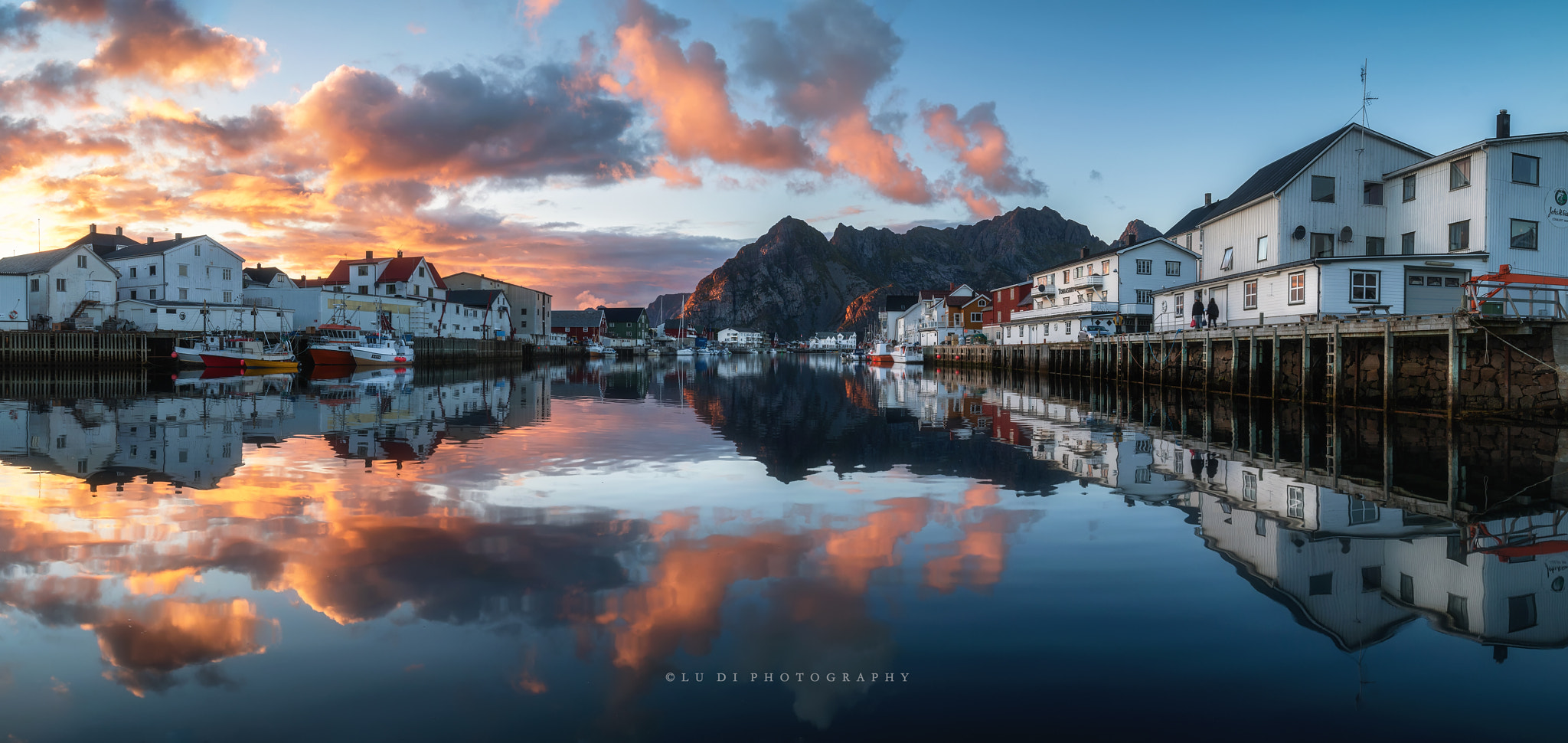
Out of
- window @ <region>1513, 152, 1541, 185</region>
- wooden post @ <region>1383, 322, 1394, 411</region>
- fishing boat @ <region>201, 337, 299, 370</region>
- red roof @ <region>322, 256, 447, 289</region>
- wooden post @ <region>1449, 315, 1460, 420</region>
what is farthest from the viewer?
red roof @ <region>322, 256, 447, 289</region>

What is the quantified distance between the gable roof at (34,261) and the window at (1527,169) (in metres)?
82.5

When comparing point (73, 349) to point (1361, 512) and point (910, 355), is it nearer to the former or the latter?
point (1361, 512)

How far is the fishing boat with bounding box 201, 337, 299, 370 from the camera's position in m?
54.6

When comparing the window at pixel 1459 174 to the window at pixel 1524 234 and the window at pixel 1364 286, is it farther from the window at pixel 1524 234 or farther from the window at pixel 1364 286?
the window at pixel 1364 286

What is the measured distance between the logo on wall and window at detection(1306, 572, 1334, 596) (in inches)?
1364

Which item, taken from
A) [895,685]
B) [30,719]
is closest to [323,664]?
[30,719]

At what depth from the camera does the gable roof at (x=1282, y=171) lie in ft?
123

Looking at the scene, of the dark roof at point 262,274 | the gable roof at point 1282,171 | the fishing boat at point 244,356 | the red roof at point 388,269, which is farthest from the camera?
the red roof at point 388,269

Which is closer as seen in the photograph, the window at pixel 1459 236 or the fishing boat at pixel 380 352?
the window at pixel 1459 236

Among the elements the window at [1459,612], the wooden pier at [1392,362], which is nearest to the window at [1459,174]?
the wooden pier at [1392,362]

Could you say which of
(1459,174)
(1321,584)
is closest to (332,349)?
(1321,584)

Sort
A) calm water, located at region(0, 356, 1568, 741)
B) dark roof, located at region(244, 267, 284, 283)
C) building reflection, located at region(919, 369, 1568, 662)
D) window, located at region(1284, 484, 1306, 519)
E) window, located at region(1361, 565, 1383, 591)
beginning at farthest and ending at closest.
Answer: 1. dark roof, located at region(244, 267, 284, 283)
2. window, located at region(1284, 484, 1306, 519)
3. window, located at region(1361, 565, 1383, 591)
4. building reflection, located at region(919, 369, 1568, 662)
5. calm water, located at region(0, 356, 1568, 741)

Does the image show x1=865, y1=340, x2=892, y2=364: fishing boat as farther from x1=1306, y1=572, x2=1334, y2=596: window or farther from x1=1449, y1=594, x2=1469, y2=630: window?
x1=1449, y1=594, x2=1469, y2=630: window

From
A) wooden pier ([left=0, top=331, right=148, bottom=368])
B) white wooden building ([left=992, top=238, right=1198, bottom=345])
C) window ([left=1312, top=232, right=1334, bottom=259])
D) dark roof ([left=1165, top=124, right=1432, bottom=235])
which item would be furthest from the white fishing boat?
wooden pier ([left=0, top=331, right=148, bottom=368])
